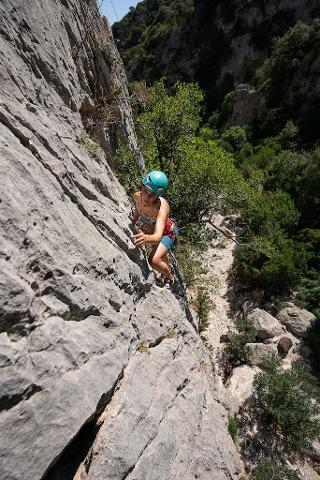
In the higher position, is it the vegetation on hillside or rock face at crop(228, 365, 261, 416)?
the vegetation on hillside

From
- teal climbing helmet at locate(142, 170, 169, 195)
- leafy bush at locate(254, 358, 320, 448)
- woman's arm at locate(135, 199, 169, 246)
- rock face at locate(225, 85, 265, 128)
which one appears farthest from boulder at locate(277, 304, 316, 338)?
rock face at locate(225, 85, 265, 128)

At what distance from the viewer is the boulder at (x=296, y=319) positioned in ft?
61.4

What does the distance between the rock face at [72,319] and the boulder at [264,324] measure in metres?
9.75

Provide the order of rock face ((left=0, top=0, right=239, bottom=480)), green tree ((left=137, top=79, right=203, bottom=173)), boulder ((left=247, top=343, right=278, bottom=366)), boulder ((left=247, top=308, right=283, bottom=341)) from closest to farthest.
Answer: rock face ((left=0, top=0, right=239, bottom=480)) < boulder ((left=247, top=343, right=278, bottom=366)) < green tree ((left=137, top=79, right=203, bottom=173)) < boulder ((left=247, top=308, right=283, bottom=341))

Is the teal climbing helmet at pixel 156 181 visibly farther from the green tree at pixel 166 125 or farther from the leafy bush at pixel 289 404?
the leafy bush at pixel 289 404

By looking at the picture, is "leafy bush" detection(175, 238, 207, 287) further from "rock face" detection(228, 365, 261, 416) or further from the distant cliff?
the distant cliff

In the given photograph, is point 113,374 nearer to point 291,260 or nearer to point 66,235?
point 66,235

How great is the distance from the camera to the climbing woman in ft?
20.5

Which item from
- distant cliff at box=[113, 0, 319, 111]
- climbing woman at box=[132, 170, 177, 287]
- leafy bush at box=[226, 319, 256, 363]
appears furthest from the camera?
distant cliff at box=[113, 0, 319, 111]

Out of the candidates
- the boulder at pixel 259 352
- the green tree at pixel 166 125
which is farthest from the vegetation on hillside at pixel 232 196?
the boulder at pixel 259 352

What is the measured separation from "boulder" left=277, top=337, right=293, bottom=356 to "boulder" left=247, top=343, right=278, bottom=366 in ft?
1.05

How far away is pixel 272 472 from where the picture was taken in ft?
37.7

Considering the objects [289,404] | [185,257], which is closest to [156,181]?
[185,257]

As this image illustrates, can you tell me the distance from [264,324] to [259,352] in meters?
2.19
